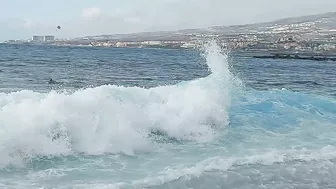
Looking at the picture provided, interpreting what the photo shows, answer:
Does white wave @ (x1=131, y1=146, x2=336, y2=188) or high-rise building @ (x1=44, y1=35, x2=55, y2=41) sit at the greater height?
high-rise building @ (x1=44, y1=35, x2=55, y2=41)

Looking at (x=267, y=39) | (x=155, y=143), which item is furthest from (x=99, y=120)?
(x=267, y=39)

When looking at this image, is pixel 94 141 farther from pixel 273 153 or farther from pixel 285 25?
pixel 285 25

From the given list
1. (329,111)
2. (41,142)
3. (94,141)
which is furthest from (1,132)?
(329,111)

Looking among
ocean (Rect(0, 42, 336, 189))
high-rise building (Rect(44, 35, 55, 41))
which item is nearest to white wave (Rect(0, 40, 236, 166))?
ocean (Rect(0, 42, 336, 189))

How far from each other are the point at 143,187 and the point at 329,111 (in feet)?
45.5

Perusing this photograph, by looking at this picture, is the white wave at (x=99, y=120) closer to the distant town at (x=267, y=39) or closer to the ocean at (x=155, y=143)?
the ocean at (x=155, y=143)

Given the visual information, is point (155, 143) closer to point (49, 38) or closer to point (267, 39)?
point (267, 39)

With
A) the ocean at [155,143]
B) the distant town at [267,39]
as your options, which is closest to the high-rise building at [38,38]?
the distant town at [267,39]

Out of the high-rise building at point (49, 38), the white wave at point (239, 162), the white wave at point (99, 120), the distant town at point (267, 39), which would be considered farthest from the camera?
the high-rise building at point (49, 38)

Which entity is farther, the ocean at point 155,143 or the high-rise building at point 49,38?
the high-rise building at point 49,38

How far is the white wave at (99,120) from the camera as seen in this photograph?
11.0 metres

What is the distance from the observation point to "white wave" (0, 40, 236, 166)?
433 inches

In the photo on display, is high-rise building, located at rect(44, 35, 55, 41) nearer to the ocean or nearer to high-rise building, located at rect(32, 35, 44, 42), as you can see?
high-rise building, located at rect(32, 35, 44, 42)

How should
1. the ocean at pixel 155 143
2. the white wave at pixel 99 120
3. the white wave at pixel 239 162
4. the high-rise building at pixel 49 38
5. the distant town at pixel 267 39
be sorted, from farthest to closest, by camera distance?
the high-rise building at pixel 49 38, the distant town at pixel 267 39, the white wave at pixel 99 120, the ocean at pixel 155 143, the white wave at pixel 239 162
